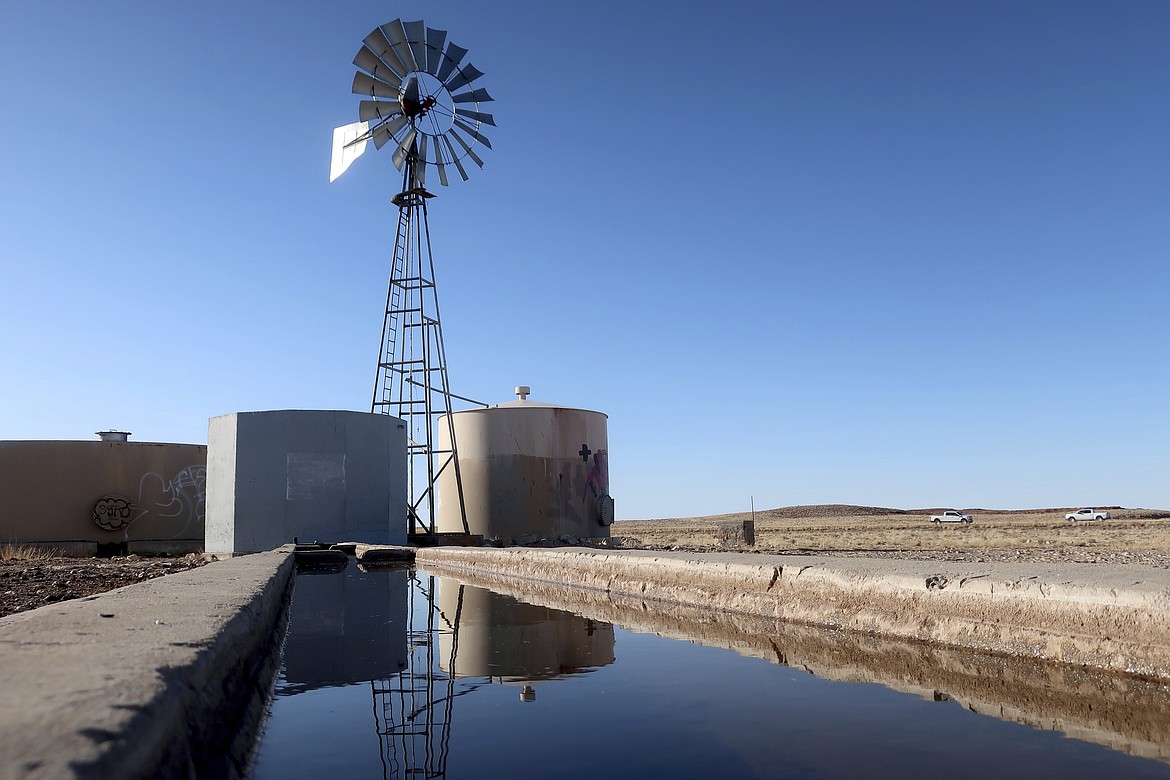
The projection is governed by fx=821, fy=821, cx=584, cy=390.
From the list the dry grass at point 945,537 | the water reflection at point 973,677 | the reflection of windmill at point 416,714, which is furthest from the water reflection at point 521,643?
the dry grass at point 945,537

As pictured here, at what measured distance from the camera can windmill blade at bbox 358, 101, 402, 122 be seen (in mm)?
21766

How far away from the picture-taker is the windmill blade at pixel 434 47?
21234 mm

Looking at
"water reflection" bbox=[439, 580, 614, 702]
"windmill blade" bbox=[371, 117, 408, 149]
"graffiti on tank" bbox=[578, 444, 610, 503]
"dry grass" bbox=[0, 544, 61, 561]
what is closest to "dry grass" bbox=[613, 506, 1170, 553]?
"graffiti on tank" bbox=[578, 444, 610, 503]

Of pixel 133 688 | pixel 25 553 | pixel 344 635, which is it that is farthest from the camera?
pixel 25 553

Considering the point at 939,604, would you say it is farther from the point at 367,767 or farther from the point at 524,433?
the point at 524,433

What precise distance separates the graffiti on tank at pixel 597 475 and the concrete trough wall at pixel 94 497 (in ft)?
32.4

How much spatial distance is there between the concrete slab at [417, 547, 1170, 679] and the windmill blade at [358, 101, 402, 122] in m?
17.9

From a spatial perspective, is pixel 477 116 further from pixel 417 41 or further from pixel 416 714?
pixel 416 714

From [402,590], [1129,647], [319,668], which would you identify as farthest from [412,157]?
[1129,647]

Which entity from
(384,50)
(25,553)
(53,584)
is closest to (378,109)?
(384,50)

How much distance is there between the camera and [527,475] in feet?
69.1

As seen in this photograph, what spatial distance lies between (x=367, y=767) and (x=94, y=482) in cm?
2059

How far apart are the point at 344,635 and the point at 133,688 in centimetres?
361

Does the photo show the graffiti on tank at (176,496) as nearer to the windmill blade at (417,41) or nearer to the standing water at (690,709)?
the windmill blade at (417,41)
